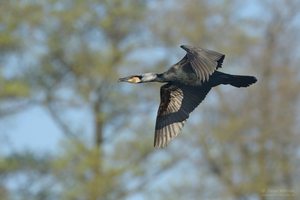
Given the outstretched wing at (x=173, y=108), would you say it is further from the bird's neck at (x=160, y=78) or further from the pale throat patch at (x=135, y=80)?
the pale throat patch at (x=135, y=80)

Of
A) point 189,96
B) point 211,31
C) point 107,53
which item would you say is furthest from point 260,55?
point 189,96

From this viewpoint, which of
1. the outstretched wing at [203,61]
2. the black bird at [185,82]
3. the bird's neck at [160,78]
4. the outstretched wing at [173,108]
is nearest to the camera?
the outstretched wing at [203,61]

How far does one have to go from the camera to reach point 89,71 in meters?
26.6

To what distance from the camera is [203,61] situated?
12.0 m

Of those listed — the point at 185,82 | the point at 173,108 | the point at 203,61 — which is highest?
the point at 173,108

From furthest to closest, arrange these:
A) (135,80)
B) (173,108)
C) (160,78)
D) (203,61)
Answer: (173,108) < (135,80) < (160,78) < (203,61)

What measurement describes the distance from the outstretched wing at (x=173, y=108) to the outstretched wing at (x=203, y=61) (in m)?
1.07

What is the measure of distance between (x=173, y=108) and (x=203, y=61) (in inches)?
73.0

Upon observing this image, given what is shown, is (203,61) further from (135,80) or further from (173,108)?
(173,108)

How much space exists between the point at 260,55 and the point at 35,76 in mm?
4730

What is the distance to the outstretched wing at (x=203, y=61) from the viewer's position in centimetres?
1184

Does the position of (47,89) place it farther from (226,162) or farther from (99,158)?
(226,162)

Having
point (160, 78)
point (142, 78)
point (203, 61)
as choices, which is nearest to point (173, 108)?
point (142, 78)

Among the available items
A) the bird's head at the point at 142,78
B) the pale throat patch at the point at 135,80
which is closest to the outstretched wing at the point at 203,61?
the bird's head at the point at 142,78
